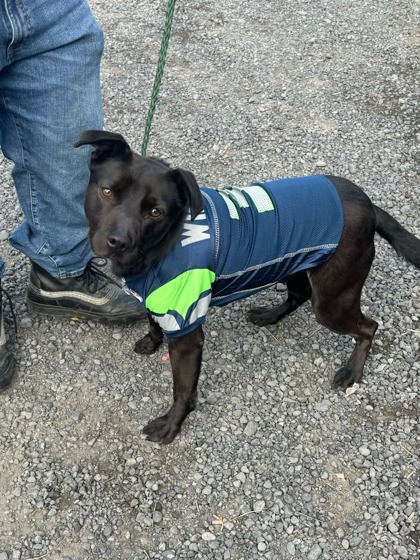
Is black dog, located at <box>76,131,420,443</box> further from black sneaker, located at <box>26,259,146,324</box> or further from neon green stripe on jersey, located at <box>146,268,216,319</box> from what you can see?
black sneaker, located at <box>26,259,146,324</box>

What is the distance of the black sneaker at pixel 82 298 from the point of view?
151 inches

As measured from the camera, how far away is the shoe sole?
3.88 meters

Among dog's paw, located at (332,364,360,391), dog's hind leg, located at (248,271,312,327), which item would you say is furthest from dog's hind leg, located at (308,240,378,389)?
dog's hind leg, located at (248,271,312,327)

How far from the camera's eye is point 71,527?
299cm

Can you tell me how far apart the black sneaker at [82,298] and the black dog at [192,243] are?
0.30 meters

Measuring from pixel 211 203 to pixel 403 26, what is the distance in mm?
5291

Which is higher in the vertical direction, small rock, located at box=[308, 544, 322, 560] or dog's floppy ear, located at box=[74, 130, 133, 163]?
dog's floppy ear, located at box=[74, 130, 133, 163]

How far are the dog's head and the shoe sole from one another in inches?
41.0

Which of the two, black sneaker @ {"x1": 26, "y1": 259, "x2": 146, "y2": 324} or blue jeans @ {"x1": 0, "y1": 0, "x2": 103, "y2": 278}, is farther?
black sneaker @ {"x1": 26, "y1": 259, "x2": 146, "y2": 324}

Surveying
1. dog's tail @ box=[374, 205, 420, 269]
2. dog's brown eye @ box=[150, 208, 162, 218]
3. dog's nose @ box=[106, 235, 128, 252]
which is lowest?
dog's tail @ box=[374, 205, 420, 269]

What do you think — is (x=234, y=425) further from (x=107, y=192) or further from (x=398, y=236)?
(x=107, y=192)

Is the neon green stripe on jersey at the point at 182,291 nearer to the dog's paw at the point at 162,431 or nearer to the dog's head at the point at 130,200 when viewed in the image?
the dog's head at the point at 130,200

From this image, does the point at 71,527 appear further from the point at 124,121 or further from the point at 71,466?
the point at 124,121

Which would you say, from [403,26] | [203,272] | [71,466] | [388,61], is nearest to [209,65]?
[388,61]
